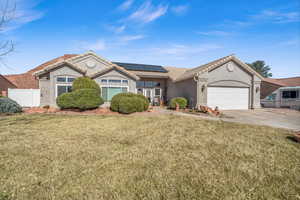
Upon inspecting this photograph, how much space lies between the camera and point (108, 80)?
14.0 meters

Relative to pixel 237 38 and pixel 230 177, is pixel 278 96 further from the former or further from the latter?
pixel 230 177

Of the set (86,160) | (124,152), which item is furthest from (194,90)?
(86,160)

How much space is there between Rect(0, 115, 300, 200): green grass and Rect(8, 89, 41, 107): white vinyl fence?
10364 millimetres

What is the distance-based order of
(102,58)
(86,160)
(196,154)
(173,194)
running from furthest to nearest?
(102,58) → (196,154) → (86,160) → (173,194)

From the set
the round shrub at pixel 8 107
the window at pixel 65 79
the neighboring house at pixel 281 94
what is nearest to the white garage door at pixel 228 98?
the neighboring house at pixel 281 94

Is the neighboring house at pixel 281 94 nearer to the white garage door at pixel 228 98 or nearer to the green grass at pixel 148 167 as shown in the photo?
the white garage door at pixel 228 98

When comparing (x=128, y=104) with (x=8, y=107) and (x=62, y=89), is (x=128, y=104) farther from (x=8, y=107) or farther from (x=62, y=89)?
(x=8, y=107)

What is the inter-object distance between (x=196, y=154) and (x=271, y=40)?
13.5 meters

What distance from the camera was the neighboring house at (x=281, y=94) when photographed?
59.7 feet

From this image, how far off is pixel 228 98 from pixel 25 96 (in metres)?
20.9

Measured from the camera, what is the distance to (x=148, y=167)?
3.24 m

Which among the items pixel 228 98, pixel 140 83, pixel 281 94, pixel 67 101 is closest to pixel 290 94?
pixel 281 94

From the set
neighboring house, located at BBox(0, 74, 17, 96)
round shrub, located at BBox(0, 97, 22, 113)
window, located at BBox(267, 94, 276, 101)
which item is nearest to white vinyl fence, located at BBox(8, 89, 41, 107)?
round shrub, located at BBox(0, 97, 22, 113)

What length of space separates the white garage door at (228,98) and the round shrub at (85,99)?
35.8 feet
